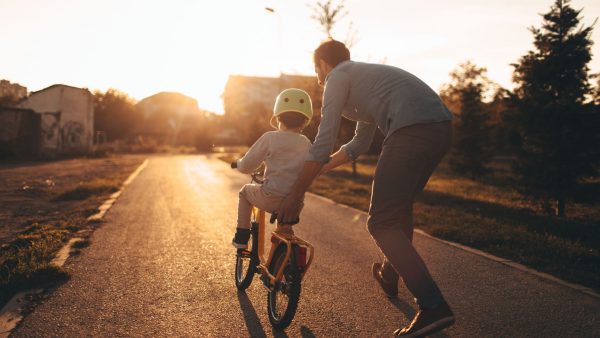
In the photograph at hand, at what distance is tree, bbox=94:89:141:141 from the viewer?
193 ft

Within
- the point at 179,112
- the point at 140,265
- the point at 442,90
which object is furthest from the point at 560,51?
the point at 179,112

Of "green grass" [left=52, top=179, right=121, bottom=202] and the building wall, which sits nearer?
"green grass" [left=52, top=179, right=121, bottom=202]

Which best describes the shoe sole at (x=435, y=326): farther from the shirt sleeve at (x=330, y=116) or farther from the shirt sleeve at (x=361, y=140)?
the shirt sleeve at (x=361, y=140)

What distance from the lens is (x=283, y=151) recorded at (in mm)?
3615

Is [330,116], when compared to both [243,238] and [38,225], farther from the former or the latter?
[38,225]

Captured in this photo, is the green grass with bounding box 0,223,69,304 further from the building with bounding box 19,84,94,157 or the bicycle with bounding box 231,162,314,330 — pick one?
the building with bounding box 19,84,94,157

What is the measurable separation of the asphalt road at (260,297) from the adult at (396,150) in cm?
69

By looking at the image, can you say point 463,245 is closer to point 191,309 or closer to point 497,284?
point 497,284

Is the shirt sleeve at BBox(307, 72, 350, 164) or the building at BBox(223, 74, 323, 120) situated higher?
the building at BBox(223, 74, 323, 120)

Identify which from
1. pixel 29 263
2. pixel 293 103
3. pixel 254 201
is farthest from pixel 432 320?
pixel 29 263

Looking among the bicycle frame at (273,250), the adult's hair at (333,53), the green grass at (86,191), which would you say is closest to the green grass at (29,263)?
the bicycle frame at (273,250)

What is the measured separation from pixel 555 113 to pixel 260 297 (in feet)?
33.4

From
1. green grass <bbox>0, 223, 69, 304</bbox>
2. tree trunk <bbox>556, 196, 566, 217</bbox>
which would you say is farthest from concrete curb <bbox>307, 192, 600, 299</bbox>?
tree trunk <bbox>556, 196, 566, 217</bbox>

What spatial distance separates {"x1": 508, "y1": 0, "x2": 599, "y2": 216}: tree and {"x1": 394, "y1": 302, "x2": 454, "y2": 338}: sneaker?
10.2 metres
